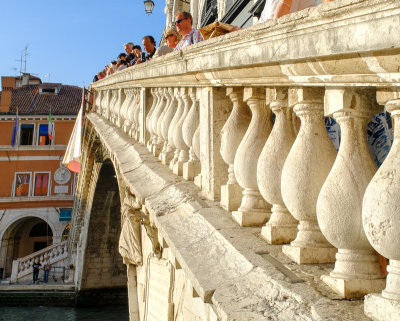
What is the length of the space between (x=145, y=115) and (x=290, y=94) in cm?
354

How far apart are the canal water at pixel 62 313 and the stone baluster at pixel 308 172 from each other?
16255mm

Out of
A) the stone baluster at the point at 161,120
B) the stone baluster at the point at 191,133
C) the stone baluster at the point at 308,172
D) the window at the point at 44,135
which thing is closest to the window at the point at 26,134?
the window at the point at 44,135

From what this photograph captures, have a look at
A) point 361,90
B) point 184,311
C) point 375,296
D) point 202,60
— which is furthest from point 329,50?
point 184,311

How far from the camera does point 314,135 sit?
176 centimetres

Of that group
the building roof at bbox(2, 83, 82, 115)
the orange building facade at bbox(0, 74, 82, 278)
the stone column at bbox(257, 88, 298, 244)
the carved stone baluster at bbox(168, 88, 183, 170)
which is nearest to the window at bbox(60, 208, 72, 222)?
the orange building facade at bbox(0, 74, 82, 278)

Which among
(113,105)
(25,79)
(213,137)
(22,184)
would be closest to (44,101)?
(25,79)

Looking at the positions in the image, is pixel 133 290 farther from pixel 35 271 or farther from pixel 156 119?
pixel 35 271

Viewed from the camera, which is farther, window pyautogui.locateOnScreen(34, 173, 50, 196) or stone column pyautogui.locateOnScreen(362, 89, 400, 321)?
window pyautogui.locateOnScreen(34, 173, 50, 196)

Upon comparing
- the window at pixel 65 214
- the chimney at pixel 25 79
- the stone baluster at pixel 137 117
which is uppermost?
the chimney at pixel 25 79

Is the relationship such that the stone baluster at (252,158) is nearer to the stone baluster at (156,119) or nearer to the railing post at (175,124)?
the railing post at (175,124)

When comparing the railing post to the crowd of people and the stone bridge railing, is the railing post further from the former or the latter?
the stone bridge railing

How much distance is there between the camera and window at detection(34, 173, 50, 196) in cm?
2822

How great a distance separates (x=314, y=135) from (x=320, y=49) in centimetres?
38

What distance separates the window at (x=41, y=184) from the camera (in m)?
28.2
